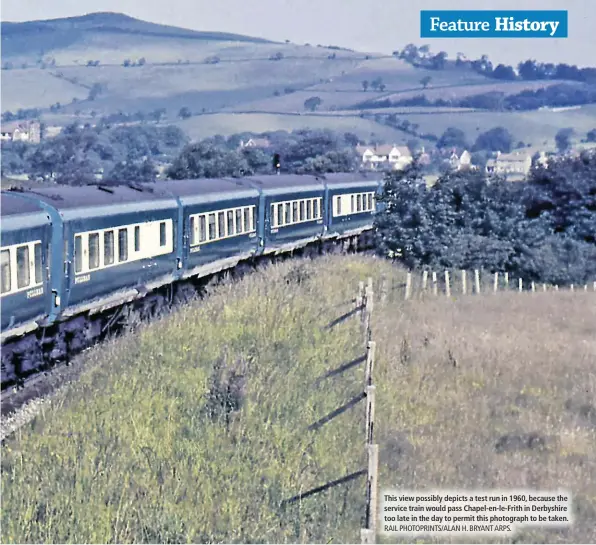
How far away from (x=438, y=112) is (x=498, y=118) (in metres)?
16.4

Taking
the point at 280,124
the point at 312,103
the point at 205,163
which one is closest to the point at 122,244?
the point at 205,163

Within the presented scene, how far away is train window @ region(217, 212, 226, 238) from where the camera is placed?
26.6 metres

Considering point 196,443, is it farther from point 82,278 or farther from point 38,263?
point 82,278

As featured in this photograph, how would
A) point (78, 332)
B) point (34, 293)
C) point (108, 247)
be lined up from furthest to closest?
point (108, 247) < point (78, 332) < point (34, 293)

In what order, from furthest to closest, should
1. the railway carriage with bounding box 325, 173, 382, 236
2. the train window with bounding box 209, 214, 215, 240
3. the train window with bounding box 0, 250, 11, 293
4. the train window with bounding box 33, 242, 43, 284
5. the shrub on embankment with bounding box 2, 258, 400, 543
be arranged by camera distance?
the railway carriage with bounding box 325, 173, 382, 236
the train window with bounding box 209, 214, 215, 240
the train window with bounding box 33, 242, 43, 284
the train window with bounding box 0, 250, 11, 293
the shrub on embankment with bounding box 2, 258, 400, 543

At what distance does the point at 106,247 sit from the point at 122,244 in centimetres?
83

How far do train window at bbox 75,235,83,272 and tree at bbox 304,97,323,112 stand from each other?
574 feet

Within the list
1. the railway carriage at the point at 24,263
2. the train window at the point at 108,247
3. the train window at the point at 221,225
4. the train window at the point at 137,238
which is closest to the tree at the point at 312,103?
the train window at the point at 221,225

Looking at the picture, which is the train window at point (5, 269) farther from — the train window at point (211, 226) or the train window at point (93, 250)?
the train window at point (211, 226)

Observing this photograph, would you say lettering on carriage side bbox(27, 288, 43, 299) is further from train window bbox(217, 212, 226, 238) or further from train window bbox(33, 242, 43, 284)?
train window bbox(217, 212, 226, 238)

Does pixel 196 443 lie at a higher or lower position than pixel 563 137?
lower

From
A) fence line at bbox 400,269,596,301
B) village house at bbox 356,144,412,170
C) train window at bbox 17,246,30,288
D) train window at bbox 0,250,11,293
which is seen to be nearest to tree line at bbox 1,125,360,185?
village house at bbox 356,144,412,170

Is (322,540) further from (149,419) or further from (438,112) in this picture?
(438,112)

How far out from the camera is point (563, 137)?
422ft
